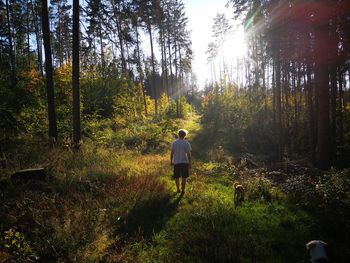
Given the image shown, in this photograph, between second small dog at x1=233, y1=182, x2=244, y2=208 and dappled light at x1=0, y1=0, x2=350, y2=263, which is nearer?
dappled light at x1=0, y1=0, x2=350, y2=263

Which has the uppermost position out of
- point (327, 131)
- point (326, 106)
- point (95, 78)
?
point (95, 78)

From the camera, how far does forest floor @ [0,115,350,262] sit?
5.42 metres

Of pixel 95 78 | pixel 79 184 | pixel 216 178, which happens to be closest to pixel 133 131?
pixel 95 78

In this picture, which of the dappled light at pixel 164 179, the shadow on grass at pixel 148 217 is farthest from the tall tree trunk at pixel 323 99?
the shadow on grass at pixel 148 217

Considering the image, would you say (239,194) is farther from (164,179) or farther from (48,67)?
(48,67)

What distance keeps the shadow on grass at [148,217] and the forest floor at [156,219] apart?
23 mm

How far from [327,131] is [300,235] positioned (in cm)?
691

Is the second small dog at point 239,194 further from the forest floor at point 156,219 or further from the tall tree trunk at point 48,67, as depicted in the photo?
the tall tree trunk at point 48,67

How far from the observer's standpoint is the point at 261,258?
17.4 ft

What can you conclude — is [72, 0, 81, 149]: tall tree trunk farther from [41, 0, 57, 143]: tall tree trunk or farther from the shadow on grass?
the shadow on grass

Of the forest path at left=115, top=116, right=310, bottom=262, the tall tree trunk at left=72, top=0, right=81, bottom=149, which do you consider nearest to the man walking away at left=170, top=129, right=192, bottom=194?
the forest path at left=115, top=116, right=310, bottom=262

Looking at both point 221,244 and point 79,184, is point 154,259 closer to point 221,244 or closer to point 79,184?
point 221,244

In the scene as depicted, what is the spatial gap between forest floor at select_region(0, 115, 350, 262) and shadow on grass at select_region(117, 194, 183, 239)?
2cm

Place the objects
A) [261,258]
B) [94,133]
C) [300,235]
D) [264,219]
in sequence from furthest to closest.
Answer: [94,133]
[264,219]
[300,235]
[261,258]
